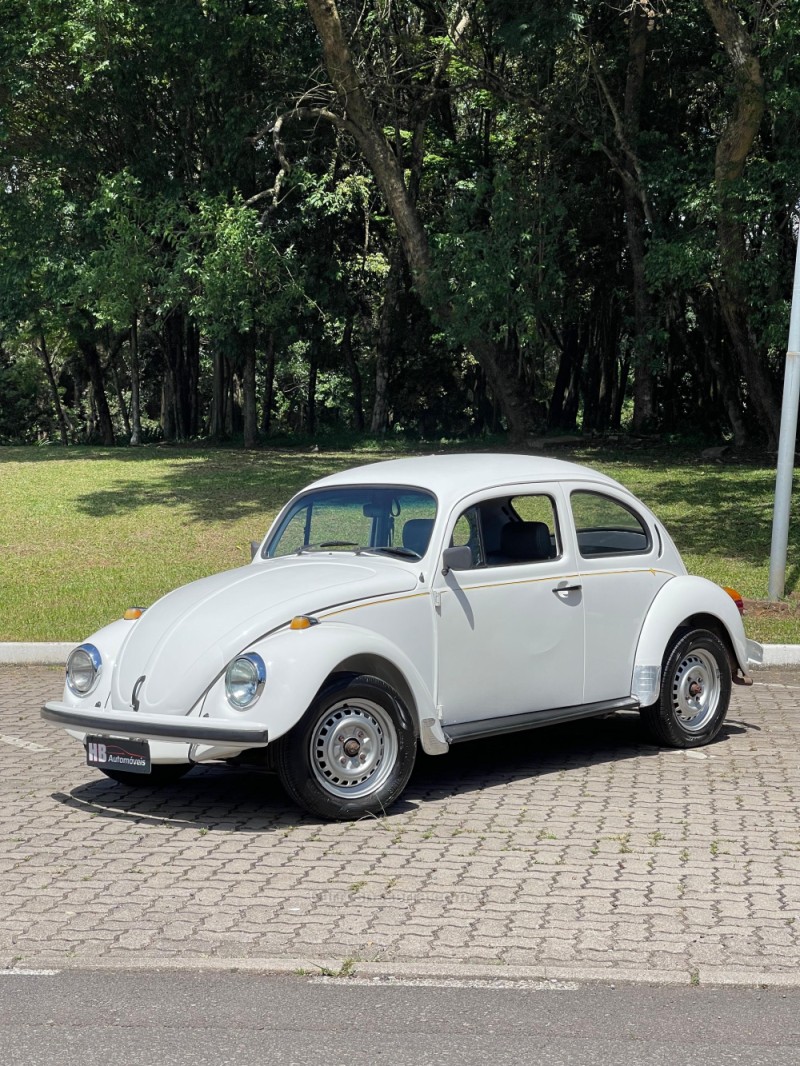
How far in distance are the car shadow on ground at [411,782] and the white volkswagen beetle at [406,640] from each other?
212 millimetres

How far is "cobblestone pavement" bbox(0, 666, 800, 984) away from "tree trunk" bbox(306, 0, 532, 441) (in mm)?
21593

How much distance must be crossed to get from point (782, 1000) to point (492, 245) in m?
25.9

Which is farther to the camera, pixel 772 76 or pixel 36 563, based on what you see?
pixel 772 76

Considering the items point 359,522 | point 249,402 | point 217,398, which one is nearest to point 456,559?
point 359,522

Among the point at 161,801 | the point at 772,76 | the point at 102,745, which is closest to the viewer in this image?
the point at 102,745

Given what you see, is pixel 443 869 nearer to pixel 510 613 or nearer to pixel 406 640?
pixel 406 640

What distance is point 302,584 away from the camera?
728 cm

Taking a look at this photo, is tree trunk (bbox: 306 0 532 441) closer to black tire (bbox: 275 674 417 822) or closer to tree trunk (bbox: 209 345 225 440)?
tree trunk (bbox: 209 345 225 440)

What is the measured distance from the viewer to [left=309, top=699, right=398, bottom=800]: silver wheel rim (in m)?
6.77

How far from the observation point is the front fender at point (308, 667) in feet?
21.5

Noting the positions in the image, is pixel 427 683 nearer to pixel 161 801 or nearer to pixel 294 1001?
pixel 161 801

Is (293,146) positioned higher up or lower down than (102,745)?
higher up

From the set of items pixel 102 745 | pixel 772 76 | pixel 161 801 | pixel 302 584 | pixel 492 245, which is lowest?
pixel 161 801

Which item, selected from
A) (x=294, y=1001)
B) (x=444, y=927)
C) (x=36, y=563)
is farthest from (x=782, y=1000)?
(x=36, y=563)
